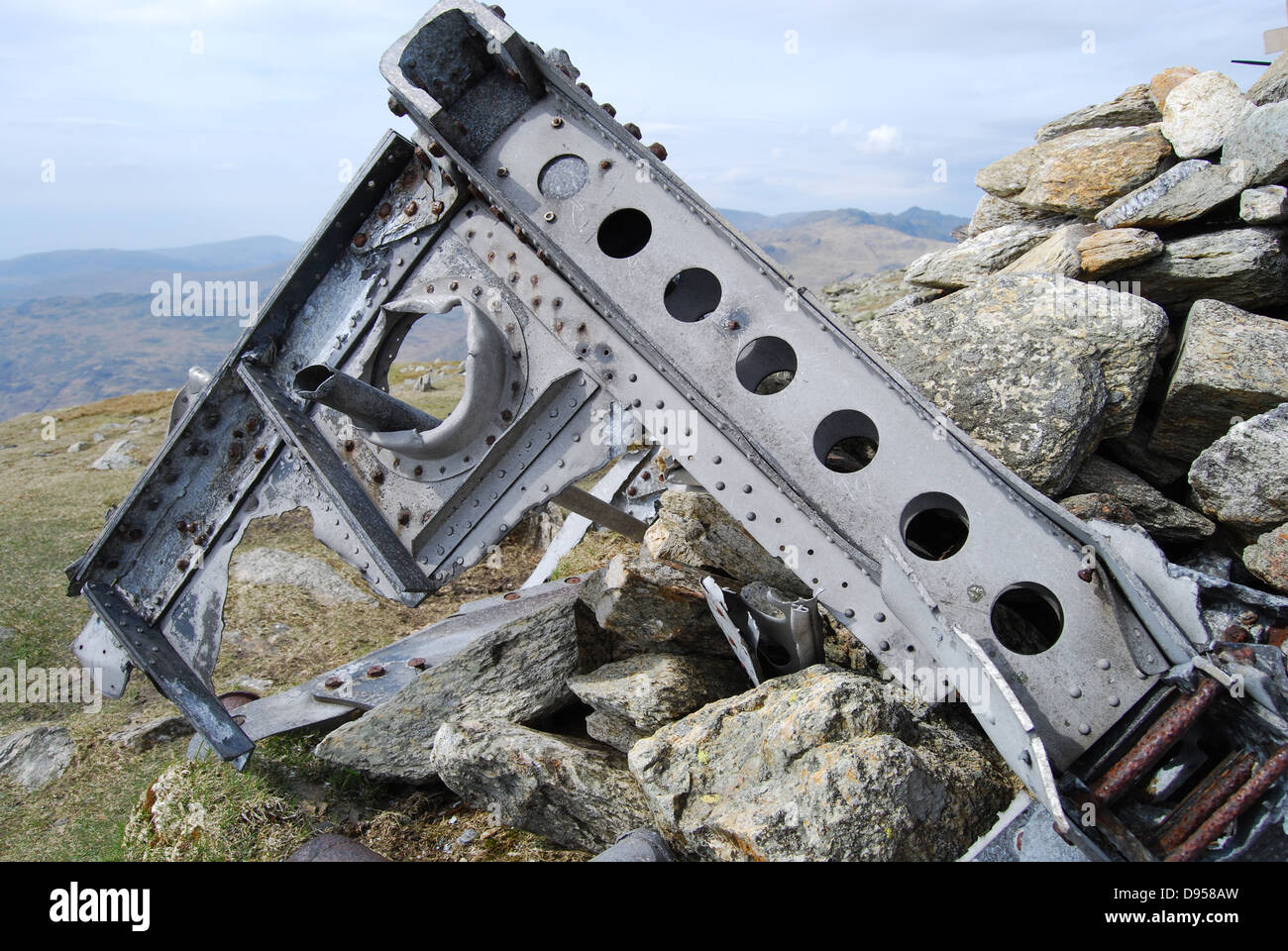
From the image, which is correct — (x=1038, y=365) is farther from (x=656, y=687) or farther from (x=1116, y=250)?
(x=656, y=687)

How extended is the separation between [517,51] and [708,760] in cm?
396

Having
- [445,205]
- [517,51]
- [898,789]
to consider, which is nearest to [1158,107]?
[517,51]

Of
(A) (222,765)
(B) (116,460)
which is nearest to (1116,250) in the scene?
(A) (222,765)

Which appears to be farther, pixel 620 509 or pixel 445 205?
pixel 620 509

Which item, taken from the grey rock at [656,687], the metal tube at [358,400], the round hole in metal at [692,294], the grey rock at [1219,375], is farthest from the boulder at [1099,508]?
the metal tube at [358,400]

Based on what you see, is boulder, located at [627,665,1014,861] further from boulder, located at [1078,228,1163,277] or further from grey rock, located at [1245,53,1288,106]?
grey rock, located at [1245,53,1288,106]

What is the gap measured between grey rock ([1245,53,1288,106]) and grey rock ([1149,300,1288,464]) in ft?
6.15

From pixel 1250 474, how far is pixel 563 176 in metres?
4.20

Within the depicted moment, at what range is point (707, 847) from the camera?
352 centimetres

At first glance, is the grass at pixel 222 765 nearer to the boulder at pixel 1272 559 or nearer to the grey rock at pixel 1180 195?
the boulder at pixel 1272 559

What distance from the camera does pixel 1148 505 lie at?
495 cm

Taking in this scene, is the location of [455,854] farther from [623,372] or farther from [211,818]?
[623,372]

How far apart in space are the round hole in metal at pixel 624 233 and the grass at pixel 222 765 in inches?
132

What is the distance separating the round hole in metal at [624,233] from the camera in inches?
195
